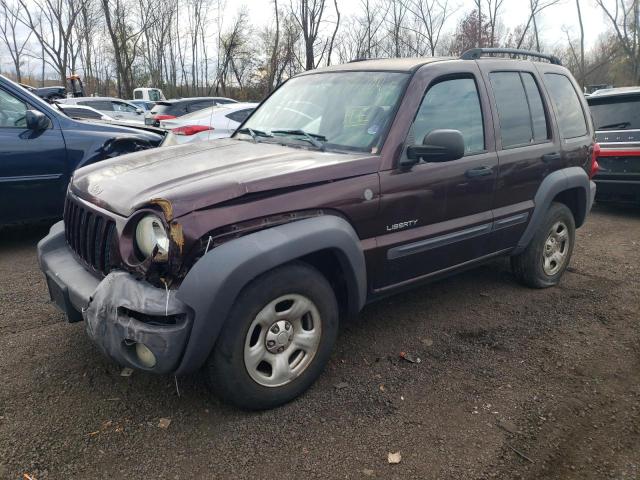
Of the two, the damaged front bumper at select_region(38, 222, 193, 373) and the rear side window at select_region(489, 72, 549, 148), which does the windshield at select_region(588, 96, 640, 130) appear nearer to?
the rear side window at select_region(489, 72, 549, 148)

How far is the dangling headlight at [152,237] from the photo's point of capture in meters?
2.40

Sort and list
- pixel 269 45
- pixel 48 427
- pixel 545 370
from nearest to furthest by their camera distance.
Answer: pixel 48 427 → pixel 545 370 → pixel 269 45

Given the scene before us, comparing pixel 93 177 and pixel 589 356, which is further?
pixel 589 356

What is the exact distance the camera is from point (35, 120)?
5113mm

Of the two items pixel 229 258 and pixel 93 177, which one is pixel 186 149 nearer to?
pixel 93 177

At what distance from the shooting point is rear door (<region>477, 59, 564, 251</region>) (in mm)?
3836

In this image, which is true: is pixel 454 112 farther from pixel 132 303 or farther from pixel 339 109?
pixel 132 303

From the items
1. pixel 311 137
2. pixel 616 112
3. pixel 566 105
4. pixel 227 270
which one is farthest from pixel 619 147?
pixel 227 270

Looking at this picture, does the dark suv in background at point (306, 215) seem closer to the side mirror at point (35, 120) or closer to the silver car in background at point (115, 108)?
the side mirror at point (35, 120)

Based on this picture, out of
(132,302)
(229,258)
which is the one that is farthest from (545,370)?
(132,302)

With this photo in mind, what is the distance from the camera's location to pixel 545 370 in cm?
326

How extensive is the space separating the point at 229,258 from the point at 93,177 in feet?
4.29

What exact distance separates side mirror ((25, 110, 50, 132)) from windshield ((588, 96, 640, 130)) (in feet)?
23.8

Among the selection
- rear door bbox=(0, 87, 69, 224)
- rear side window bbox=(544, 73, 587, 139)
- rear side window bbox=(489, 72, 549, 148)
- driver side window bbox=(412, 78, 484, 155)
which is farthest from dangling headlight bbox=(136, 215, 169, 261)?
rear side window bbox=(544, 73, 587, 139)
